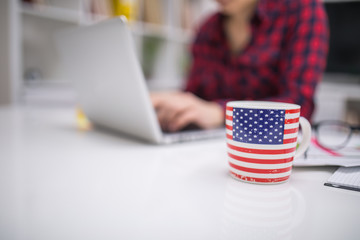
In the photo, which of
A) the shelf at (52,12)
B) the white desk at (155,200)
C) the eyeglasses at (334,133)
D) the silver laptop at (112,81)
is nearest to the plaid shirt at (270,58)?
the eyeglasses at (334,133)

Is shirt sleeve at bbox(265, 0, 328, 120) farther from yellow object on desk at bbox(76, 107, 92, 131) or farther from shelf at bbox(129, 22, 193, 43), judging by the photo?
shelf at bbox(129, 22, 193, 43)

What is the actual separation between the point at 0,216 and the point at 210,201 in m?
0.24

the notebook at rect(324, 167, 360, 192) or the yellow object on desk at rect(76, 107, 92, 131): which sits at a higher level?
the notebook at rect(324, 167, 360, 192)

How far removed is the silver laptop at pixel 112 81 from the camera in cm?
58

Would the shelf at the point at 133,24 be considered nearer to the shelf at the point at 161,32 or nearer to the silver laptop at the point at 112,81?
the shelf at the point at 161,32

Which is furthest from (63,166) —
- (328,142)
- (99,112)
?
(328,142)

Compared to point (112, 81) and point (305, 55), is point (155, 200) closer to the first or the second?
point (112, 81)

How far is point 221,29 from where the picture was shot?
4.40ft

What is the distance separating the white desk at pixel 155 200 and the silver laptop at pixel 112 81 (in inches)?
3.5

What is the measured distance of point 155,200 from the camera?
Answer: 372 millimetres

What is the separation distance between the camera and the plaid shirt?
976 millimetres

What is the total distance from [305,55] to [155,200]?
82 centimetres

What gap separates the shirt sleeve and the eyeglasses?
0.40 feet

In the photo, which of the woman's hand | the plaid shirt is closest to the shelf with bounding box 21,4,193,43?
the plaid shirt
